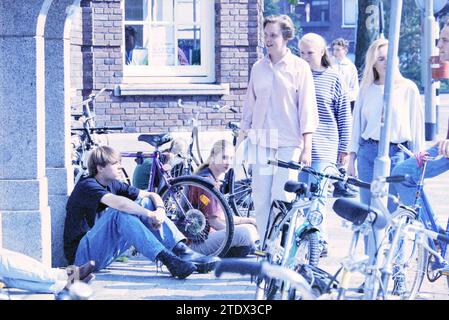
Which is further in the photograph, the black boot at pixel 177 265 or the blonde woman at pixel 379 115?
the black boot at pixel 177 265

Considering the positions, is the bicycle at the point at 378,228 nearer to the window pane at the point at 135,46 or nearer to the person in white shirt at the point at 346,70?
the person in white shirt at the point at 346,70

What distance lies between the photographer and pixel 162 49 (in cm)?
1772

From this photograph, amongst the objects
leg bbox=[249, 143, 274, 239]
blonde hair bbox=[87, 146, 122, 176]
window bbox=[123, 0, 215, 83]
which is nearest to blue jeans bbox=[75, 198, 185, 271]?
blonde hair bbox=[87, 146, 122, 176]

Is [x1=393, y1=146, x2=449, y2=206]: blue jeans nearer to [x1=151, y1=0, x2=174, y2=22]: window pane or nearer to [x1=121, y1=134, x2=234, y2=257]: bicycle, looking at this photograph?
[x1=121, y1=134, x2=234, y2=257]: bicycle

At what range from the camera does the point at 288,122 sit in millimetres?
8305

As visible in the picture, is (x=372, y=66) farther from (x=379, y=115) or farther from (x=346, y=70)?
(x=346, y=70)

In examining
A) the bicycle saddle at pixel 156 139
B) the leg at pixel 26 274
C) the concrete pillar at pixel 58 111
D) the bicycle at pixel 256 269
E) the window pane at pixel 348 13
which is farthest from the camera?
the window pane at pixel 348 13

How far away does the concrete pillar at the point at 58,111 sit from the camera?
891 centimetres

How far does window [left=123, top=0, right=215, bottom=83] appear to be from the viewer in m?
17.6

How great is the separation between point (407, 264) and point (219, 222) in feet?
8.52

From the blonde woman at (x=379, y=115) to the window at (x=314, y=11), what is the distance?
71.3 m

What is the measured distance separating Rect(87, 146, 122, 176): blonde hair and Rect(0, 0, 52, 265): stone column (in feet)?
1.53

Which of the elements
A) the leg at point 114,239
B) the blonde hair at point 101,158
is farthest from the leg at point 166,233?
the blonde hair at point 101,158

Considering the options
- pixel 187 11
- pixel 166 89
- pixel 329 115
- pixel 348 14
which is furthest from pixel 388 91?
pixel 348 14
